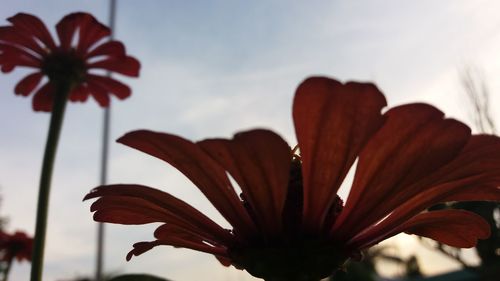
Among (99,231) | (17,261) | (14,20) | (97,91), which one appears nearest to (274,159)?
(14,20)

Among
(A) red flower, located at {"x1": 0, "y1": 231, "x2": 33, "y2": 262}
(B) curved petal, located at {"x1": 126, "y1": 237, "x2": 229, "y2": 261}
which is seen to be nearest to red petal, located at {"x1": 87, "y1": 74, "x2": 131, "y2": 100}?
(B) curved petal, located at {"x1": 126, "y1": 237, "x2": 229, "y2": 261}

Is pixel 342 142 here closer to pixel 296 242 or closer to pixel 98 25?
pixel 296 242

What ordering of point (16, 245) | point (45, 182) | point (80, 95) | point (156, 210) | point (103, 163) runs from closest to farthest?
point (156, 210) < point (45, 182) < point (80, 95) < point (16, 245) < point (103, 163)

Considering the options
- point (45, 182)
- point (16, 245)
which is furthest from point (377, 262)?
point (45, 182)

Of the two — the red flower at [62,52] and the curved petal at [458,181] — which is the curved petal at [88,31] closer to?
the red flower at [62,52]

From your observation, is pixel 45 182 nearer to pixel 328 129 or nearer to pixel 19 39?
pixel 19 39
